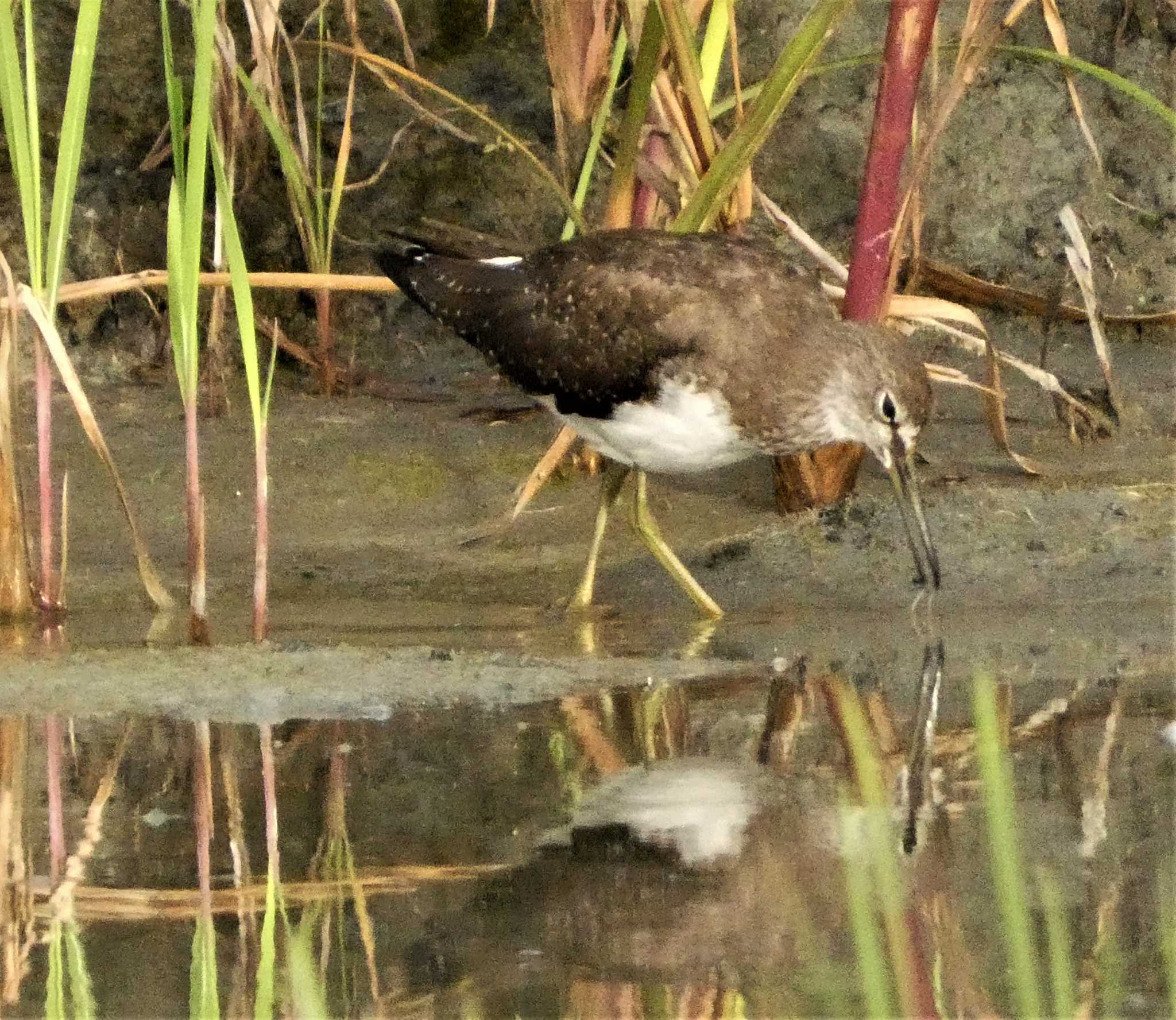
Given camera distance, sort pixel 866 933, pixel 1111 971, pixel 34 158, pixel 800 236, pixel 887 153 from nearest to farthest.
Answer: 1. pixel 1111 971
2. pixel 866 933
3. pixel 34 158
4. pixel 887 153
5. pixel 800 236


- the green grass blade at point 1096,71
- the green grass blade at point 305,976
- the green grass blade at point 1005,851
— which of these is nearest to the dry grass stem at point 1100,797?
the green grass blade at point 1005,851

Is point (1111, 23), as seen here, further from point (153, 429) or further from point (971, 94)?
point (153, 429)

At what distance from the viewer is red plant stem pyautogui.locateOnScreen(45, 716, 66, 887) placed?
3.22 meters

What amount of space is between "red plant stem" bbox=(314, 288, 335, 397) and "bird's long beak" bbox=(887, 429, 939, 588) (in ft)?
7.06

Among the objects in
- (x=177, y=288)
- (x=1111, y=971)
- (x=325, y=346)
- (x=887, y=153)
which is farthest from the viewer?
(x=325, y=346)

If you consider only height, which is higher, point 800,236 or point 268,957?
point 800,236

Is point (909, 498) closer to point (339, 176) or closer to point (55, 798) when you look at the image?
point (339, 176)

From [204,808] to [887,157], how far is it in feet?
8.84

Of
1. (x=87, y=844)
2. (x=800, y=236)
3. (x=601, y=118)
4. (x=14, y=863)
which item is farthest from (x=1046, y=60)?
(x=14, y=863)

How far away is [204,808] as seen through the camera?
3.50 metres

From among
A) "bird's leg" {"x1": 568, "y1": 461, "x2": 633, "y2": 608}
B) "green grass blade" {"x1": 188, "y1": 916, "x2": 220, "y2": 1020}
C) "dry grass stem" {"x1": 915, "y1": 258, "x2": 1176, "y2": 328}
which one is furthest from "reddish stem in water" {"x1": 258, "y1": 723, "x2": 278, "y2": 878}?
"dry grass stem" {"x1": 915, "y1": 258, "x2": 1176, "y2": 328}

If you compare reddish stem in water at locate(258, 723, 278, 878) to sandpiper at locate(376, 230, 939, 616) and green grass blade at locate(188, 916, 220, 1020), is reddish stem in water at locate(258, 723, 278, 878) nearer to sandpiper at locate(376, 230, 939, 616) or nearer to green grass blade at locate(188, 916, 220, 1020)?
green grass blade at locate(188, 916, 220, 1020)

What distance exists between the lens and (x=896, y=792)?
357 cm

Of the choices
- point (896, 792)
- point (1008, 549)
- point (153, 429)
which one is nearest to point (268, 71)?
point (153, 429)
